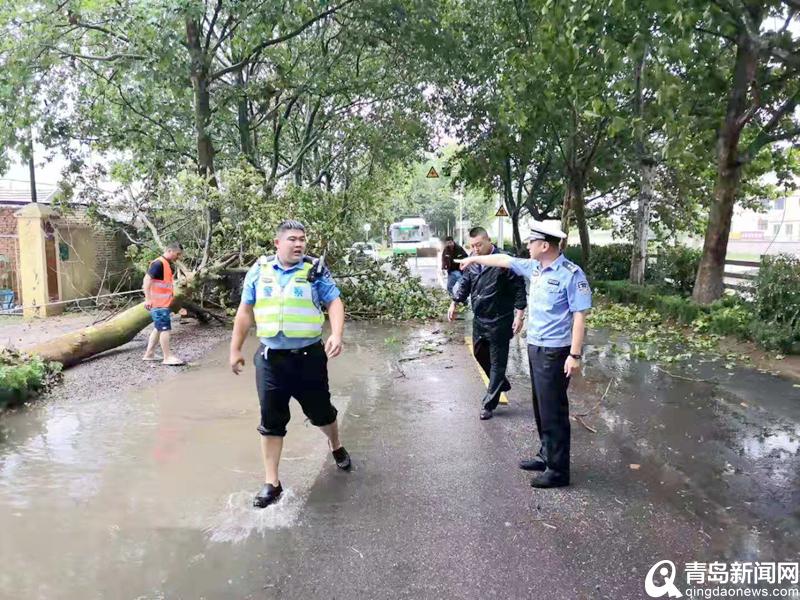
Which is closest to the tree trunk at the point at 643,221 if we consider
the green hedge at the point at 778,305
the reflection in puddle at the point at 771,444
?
the green hedge at the point at 778,305

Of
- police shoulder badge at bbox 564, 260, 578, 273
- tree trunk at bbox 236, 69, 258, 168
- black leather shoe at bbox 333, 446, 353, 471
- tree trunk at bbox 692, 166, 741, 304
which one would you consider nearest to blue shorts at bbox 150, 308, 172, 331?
black leather shoe at bbox 333, 446, 353, 471

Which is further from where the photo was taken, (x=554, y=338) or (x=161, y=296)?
(x=161, y=296)

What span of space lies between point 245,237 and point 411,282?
374 cm

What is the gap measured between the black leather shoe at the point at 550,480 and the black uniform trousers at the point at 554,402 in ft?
0.09

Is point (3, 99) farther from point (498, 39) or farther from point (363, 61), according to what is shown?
point (498, 39)

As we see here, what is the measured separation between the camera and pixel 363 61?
16.2 meters

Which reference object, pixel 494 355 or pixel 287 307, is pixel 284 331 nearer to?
pixel 287 307

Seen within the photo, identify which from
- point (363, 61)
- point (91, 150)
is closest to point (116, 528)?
point (91, 150)

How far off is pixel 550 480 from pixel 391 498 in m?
1.08

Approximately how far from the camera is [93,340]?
813 cm

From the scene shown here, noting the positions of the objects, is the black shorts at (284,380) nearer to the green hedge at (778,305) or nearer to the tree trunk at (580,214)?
the green hedge at (778,305)

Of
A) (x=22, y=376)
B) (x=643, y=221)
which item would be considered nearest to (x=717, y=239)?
(x=643, y=221)

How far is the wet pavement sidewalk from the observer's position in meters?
3.10

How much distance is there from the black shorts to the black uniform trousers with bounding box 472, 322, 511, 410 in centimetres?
211
